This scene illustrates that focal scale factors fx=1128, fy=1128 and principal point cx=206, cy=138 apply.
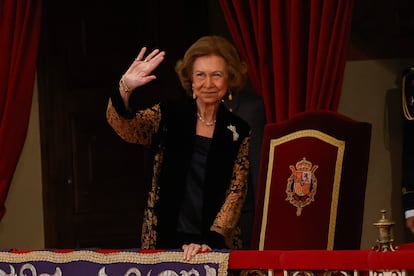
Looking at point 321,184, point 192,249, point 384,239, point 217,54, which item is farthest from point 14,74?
point 384,239

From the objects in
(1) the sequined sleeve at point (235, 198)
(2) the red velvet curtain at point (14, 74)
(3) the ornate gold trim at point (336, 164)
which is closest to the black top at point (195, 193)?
(1) the sequined sleeve at point (235, 198)

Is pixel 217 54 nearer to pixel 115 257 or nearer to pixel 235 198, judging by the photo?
pixel 235 198

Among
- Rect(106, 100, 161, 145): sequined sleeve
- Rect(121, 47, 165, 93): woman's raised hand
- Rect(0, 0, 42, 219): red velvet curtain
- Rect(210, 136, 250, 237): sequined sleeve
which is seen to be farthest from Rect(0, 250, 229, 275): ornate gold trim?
Rect(0, 0, 42, 219): red velvet curtain

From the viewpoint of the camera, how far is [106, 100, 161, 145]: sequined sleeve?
344 cm

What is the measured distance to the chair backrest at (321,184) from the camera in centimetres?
333

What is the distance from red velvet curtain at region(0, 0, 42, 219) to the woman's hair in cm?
103

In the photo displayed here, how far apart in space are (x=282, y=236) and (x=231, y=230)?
0.66ft

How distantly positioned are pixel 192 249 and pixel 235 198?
0.96ft

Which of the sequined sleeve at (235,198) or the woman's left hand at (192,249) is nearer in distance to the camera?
the woman's left hand at (192,249)

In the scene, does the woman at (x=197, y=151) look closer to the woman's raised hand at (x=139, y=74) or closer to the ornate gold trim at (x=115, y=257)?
the woman's raised hand at (x=139, y=74)

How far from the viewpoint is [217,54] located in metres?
3.52

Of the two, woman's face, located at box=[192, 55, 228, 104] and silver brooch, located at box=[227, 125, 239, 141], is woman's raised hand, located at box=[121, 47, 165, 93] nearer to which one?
woman's face, located at box=[192, 55, 228, 104]

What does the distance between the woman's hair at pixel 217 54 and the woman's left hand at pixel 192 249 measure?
1.86 feet

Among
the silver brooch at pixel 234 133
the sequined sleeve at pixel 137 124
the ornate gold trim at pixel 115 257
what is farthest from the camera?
the silver brooch at pixel 234 133
